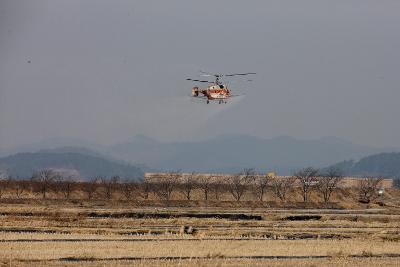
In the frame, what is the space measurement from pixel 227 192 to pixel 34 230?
275ft

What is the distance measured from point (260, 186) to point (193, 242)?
94646 millimetres

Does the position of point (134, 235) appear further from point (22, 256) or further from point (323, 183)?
point (323, 183)

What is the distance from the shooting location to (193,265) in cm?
3444

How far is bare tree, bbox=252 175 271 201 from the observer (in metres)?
132

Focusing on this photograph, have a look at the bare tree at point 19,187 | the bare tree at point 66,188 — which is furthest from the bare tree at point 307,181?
the bare tree at point 19,187

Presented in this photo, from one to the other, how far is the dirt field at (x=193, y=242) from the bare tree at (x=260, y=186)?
63164mm

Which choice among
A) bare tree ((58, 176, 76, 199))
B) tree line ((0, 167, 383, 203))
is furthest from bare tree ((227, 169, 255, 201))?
bare tree ((58, 176, 76, 199))

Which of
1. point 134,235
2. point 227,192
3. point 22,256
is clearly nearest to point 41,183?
point 227,192

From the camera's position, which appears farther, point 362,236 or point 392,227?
point 392,227

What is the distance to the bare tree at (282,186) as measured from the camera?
13312 cm

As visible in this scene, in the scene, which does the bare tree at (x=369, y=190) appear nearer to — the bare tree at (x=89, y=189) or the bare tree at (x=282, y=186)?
the bare tree at (x=282, y=186)

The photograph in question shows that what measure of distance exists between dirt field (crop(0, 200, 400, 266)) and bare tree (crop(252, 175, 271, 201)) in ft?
207

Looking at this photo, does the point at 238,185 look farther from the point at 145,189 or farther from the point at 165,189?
the point at 145,189

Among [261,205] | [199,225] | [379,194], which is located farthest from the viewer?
[379,194]
